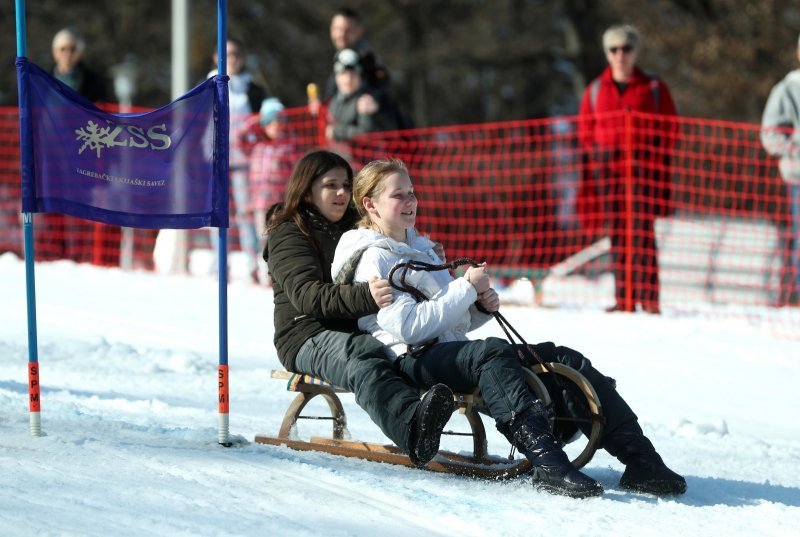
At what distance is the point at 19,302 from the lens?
9992mm

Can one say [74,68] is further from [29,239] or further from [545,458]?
[545,458]

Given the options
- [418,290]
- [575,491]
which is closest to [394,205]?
[418,290]

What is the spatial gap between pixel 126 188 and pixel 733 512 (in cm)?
259

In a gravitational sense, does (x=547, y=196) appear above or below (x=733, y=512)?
above

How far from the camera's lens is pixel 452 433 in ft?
17.3

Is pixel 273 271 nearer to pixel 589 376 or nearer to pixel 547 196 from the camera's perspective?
pixel 589 376

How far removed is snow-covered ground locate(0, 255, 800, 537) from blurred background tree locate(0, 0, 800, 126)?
1823cm

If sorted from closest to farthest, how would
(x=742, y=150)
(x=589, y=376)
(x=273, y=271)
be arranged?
(x=589, y=376), (x=273, y=271), (x=742, y=150)

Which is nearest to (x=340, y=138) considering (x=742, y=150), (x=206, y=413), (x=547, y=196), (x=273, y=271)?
(x=547, y=196)

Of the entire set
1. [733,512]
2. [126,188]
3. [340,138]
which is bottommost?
[733,512]

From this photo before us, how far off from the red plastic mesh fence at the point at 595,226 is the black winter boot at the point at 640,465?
4257mm

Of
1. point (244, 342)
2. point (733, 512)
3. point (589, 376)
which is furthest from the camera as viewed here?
point (244, 342)

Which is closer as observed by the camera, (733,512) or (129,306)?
(733,512)

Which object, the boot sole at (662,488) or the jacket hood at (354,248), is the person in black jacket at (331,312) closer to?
the jacket hood at (354,248)
